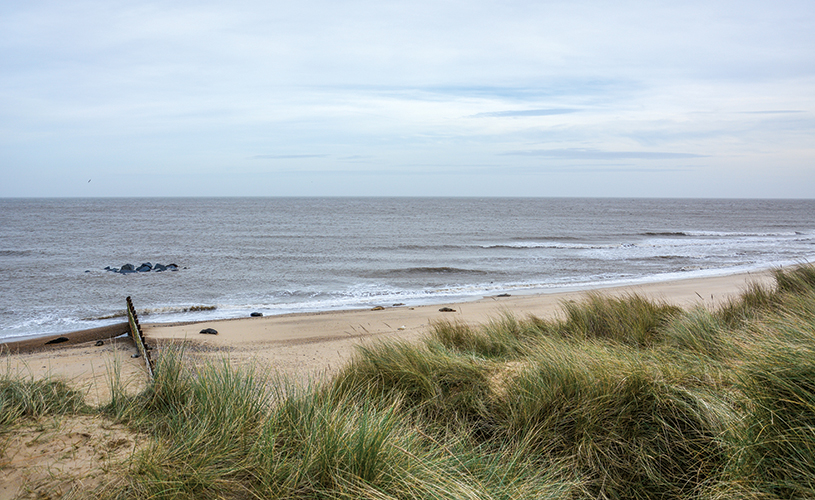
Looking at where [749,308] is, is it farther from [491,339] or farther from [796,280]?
[491,339]

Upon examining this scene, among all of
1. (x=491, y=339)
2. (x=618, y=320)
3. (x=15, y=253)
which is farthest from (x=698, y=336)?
(x=15, y=253)

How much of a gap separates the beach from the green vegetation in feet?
8.82

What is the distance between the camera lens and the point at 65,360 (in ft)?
30.2

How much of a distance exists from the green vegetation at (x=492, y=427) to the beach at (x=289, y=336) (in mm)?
2688

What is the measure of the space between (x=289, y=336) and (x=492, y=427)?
8363 millimetres

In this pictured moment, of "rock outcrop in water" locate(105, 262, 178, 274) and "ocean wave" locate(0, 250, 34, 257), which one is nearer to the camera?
"rock outcrop in water" locate(105, 262, 178, 274)

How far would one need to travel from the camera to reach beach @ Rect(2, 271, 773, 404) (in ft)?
27.8

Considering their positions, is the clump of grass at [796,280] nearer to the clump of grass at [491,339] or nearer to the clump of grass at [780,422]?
the clump of grass at [491,339]

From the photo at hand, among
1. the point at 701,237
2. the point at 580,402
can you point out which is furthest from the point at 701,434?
the point at 701,237

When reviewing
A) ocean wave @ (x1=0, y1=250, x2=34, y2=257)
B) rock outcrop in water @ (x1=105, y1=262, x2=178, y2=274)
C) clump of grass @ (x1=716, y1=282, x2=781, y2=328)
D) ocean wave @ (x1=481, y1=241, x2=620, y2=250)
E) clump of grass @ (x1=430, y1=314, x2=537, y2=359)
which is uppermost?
clump of grass @ (x1=716, y1=282, x2=781, y2=328)

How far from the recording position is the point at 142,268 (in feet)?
82.8

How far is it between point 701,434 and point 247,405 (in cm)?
327

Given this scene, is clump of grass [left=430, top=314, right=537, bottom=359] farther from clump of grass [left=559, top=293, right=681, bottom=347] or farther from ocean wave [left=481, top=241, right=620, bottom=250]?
ocean wave [left=481, top=241, right=620, bottom=250]

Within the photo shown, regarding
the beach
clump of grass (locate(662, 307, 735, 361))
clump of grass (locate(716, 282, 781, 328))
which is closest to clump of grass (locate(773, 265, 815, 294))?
the beach
